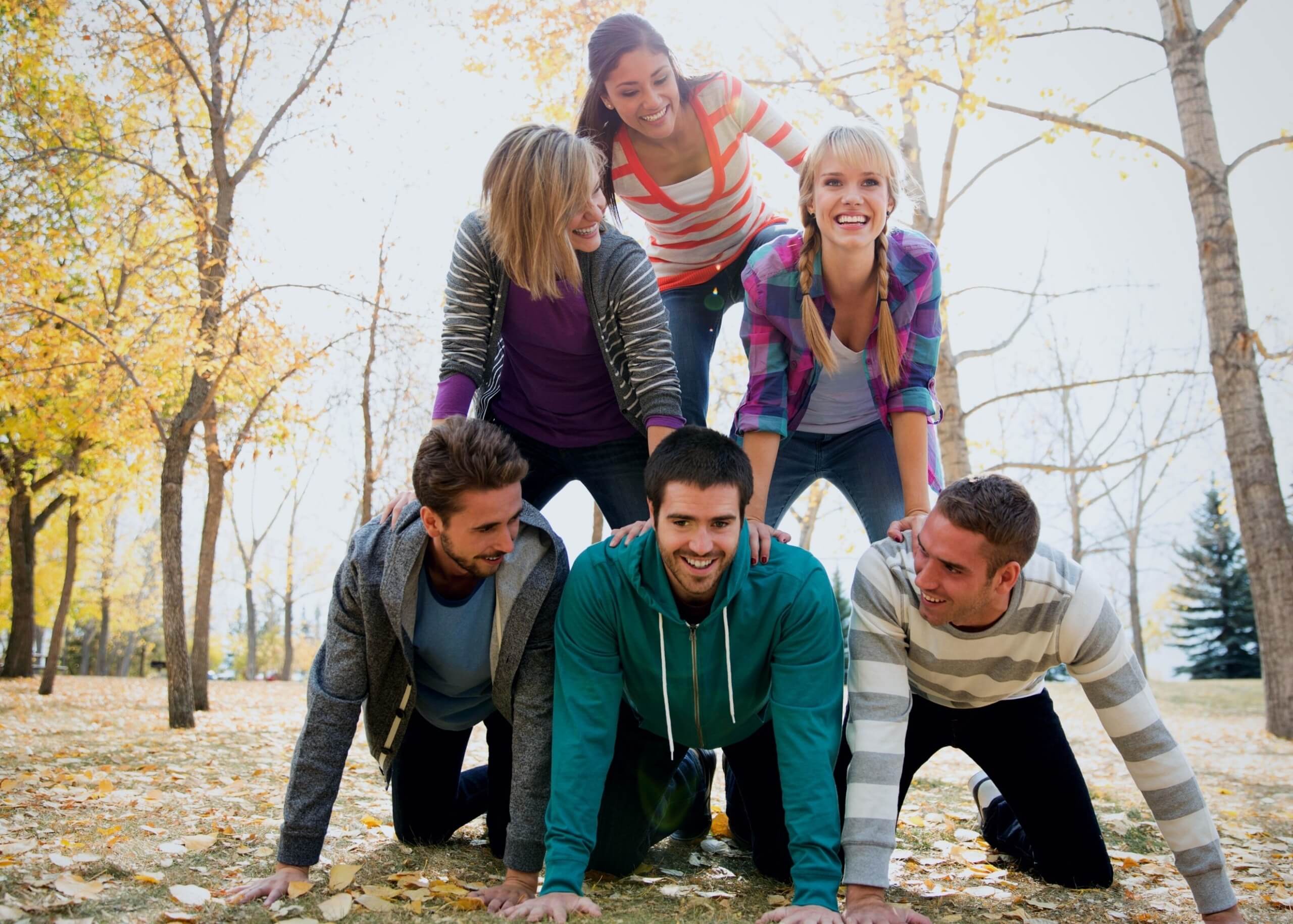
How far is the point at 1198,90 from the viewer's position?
8.99m

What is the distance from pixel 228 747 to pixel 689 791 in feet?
16.5

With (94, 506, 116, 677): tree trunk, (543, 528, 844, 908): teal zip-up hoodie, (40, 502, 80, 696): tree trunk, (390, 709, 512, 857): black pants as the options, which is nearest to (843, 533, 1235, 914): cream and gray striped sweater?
(543, 528, 844, 908): teal zip-up hoodie

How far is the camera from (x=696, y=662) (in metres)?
3.07

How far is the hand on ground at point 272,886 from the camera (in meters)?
2.77

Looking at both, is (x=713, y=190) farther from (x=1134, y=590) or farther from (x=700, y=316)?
(x=1134, y=590)

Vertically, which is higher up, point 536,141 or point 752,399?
point 536,141

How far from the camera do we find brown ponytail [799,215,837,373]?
352cm

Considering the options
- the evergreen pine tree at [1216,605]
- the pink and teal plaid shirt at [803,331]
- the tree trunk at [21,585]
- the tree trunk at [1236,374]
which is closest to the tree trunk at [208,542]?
the tree trunk at [21,585]

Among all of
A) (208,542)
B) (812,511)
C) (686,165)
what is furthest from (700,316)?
(812,511)

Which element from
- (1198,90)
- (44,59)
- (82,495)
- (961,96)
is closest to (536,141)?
(961,96)

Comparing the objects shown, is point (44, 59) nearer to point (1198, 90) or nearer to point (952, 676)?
point (952, 676)

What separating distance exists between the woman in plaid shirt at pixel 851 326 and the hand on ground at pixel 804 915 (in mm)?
1216

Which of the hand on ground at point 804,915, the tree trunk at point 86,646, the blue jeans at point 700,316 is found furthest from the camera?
the tree trunk at point 86,646

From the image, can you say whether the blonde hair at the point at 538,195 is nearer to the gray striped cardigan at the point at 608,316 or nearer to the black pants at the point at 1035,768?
the gray striped cardigan at the point at 608,316
